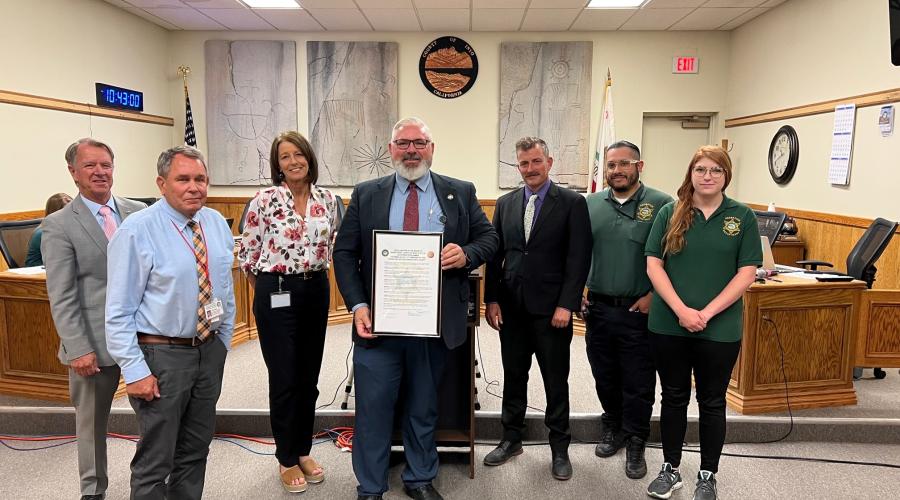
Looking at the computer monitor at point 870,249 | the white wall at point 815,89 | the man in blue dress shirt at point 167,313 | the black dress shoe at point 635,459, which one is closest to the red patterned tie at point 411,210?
the man in blue dress shirt at point 167,313

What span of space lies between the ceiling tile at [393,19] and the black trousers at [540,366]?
4137mm

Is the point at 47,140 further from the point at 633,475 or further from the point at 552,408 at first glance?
the point at 633,475

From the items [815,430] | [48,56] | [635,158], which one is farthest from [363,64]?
[815,430]

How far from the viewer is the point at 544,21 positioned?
6.02 meters

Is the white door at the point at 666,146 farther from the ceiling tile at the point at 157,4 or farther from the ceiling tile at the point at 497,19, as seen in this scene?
the ceiling tile at the point at 157,4

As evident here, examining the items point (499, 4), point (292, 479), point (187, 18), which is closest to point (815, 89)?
point (499, 4)

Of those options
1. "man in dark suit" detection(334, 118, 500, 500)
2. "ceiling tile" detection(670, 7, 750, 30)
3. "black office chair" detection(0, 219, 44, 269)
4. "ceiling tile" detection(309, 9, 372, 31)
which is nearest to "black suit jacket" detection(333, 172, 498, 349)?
"man in dark suit" detection(334, 118, 500, 500)

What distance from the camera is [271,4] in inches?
216

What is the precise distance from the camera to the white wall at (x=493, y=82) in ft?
21.1

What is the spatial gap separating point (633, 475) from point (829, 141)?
3903mm

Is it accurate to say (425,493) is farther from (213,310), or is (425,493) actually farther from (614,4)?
(614,4)

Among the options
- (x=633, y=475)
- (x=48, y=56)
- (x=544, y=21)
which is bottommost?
(x=633, y=475)

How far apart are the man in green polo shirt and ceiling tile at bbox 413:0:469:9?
3356mm

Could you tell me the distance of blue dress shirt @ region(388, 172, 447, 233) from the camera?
7.41 ft
